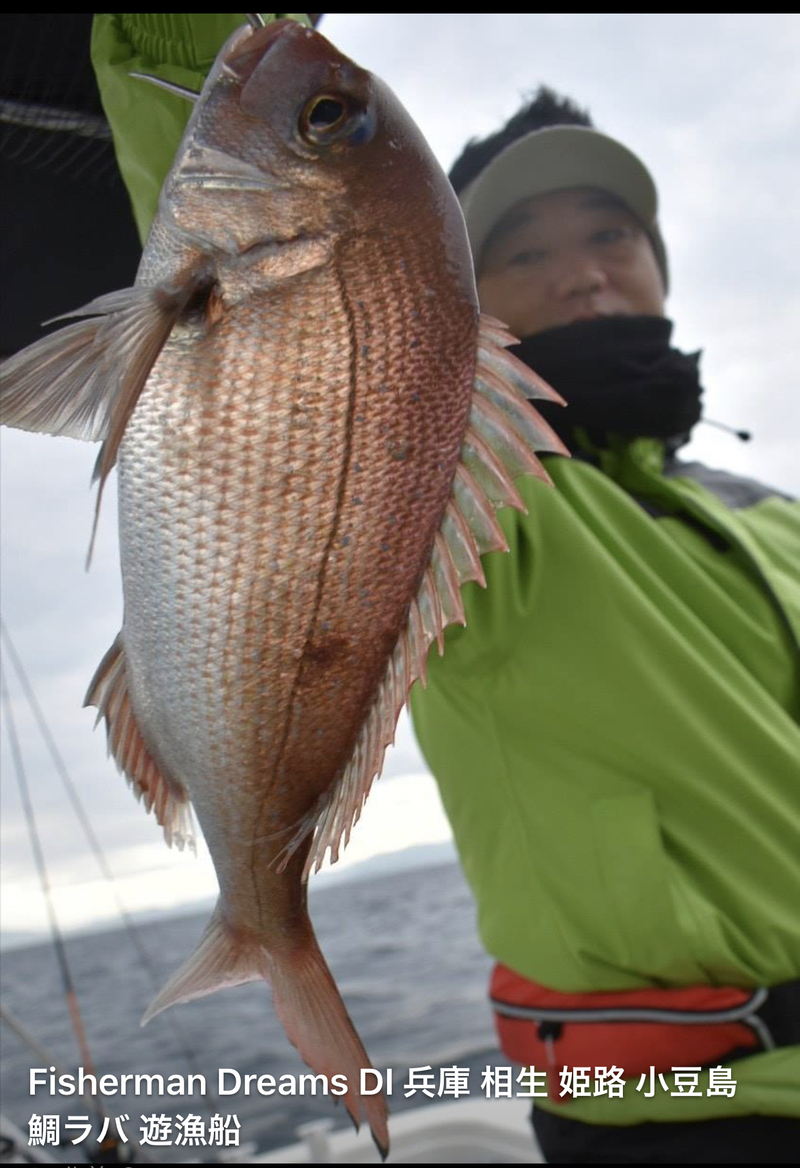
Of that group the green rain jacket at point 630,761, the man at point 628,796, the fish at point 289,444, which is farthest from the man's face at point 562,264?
the fish at point 289,444

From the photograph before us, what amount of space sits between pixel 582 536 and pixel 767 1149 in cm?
112

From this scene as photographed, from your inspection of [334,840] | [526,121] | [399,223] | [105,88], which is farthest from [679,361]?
[334,840]

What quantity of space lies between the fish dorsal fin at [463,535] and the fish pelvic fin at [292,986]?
Result: 0.29ft

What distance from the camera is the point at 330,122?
64 centimetres

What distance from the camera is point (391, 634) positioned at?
68cm

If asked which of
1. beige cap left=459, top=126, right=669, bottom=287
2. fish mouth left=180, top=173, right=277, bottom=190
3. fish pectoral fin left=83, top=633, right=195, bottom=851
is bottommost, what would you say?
fish pectoral fin left=83, top=633, right=195, bottom=851

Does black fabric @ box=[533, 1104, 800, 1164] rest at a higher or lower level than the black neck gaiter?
lower

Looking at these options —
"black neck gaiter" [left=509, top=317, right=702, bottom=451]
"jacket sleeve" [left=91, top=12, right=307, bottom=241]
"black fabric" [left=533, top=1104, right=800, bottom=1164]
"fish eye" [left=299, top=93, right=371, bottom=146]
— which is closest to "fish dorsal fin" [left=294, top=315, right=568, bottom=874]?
"fish eye" [left=299, top=93, right=371, bottom=146]

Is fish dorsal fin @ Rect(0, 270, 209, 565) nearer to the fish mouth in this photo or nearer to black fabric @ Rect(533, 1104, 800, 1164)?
the fish mouth

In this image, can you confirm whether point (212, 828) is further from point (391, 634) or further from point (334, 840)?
point (391, 634)

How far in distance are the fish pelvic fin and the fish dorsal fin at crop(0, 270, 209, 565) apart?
15.3 inches

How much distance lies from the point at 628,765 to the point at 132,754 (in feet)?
3.74

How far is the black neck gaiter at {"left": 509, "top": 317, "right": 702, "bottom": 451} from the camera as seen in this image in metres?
1.88

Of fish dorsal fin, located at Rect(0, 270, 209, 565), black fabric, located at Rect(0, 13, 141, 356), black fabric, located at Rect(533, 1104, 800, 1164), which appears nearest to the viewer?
fish dorsal fin, located at Rect(0, 270, 209, 565)
